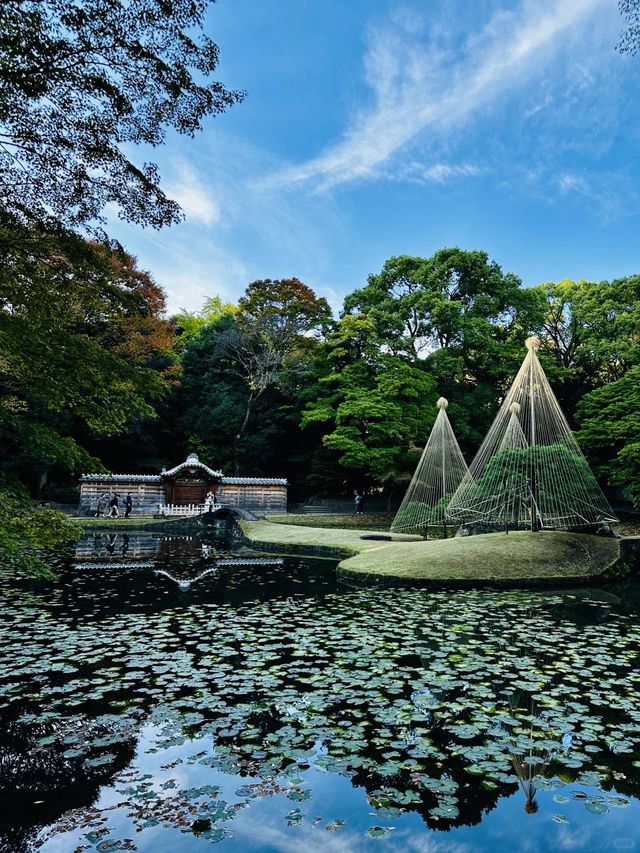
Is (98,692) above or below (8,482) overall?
below

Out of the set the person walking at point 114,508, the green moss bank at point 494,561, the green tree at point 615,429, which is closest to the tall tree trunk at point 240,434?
the person walking at point 114,508

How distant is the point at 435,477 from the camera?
19.0 m

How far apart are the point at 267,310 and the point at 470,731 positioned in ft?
96.5

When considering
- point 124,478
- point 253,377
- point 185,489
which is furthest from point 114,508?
point 253,377

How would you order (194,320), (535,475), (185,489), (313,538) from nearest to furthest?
(535,475)
(313,538)
(185,489)
(194,320)

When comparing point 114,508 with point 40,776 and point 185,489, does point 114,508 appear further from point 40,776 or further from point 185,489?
point 40,776

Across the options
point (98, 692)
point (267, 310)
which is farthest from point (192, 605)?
point (267, 310)

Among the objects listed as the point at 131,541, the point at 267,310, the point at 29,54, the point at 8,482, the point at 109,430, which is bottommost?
the point at 131,541

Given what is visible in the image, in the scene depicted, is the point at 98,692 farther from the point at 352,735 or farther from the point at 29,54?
the point at 29,54

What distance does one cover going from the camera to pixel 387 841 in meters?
2.78

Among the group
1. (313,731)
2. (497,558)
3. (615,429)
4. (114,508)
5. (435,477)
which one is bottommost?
(313,731)

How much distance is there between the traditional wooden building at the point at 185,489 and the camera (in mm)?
28062

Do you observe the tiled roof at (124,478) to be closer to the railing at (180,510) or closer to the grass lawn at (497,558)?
the railing at (180,510)

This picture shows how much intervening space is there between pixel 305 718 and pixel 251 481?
88.9 feet
